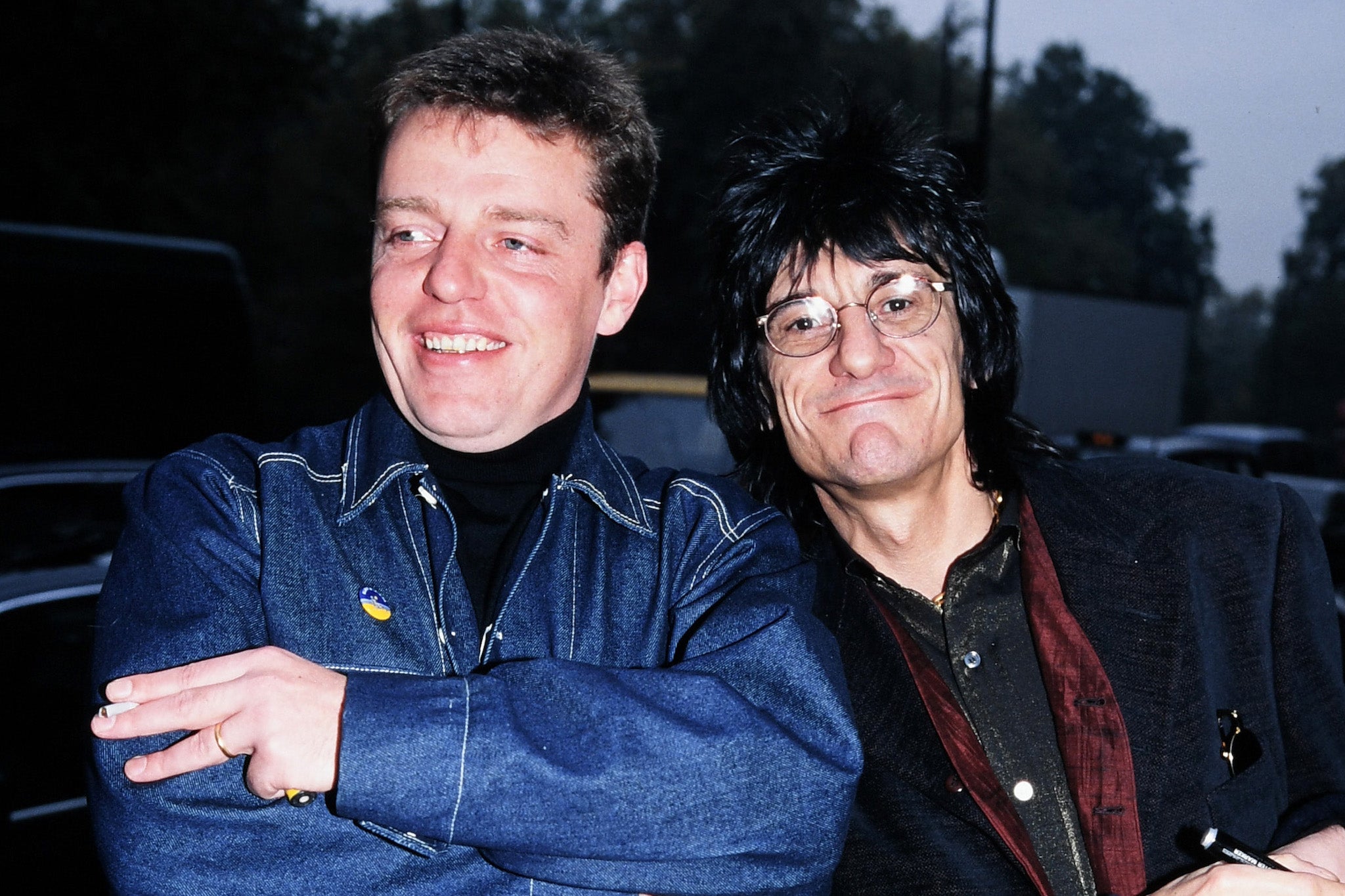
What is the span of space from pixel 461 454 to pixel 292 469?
0.29 m

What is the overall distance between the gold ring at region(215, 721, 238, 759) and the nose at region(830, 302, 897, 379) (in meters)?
1.32

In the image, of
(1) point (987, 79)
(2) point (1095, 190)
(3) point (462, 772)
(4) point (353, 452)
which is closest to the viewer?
(3) point (462, 772)

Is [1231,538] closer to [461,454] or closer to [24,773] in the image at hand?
[461,454]

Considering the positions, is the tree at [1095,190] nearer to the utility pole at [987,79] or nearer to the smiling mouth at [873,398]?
the utility pole at [987,79]

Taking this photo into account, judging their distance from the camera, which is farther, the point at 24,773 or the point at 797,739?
the point at 24,773

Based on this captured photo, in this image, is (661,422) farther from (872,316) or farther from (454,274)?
(454,274)

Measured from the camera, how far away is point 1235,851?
205 cm

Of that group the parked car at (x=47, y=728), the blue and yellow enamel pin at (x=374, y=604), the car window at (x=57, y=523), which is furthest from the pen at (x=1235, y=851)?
the car window at (x=57, y=523)

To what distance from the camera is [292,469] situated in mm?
2041

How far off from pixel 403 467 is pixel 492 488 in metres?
0.17

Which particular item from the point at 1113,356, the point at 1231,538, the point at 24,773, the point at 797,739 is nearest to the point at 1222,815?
the point at 1231,538

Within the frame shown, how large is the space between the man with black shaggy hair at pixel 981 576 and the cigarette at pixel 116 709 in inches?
48.6

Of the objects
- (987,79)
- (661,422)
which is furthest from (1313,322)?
(661,422)

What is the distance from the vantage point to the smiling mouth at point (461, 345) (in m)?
2.01
